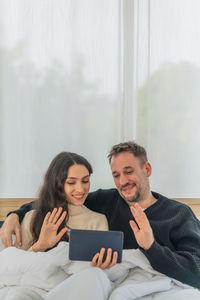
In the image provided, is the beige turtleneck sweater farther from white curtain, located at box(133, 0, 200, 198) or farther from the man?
white curtain, located at box(133, 0, 200, 198)

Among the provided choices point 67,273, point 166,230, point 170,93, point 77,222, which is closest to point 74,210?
point 77,222

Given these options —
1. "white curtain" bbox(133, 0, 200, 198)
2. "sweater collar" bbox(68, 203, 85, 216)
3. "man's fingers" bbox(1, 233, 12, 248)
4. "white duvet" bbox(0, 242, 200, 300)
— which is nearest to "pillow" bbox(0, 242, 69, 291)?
"white duvet" bbox(0, 242, 200, 300)

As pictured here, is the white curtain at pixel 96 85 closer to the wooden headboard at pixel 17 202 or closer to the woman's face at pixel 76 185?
the wooden headboard at pixel 17 202

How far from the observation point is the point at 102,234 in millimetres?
1709

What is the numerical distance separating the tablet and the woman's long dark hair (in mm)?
282

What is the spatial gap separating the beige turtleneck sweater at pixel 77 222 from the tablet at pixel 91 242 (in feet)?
0.99

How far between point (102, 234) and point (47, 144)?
0.85 metres

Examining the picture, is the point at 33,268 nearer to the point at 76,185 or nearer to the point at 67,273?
the point at 67,273

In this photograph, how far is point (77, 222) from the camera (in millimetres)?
2031

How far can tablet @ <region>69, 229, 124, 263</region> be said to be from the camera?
5.61ft

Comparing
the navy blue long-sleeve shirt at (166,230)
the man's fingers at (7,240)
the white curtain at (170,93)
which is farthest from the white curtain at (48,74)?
the man's fingers at (7,240)

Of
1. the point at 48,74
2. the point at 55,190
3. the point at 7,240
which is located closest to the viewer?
the point at 7,240

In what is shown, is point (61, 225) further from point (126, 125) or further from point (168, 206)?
point (126, 125)

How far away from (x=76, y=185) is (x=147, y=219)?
1.22ft
